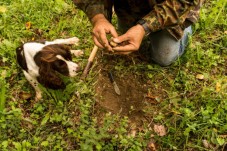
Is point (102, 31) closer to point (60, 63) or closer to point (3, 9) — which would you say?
point (60, 63)

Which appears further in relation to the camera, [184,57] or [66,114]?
[184,57]

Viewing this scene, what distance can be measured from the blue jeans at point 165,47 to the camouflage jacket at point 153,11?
0.54 ft

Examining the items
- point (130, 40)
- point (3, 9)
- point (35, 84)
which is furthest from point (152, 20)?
point (3, 9)

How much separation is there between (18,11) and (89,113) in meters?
1.57

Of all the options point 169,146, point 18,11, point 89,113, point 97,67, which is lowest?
point 169,146

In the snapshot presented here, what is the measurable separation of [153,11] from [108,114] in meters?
0.94

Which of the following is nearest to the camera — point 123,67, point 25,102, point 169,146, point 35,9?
point 169,146

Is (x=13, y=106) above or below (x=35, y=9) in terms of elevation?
below

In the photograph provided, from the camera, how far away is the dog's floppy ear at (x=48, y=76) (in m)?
2.63

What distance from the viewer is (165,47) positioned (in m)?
3.20

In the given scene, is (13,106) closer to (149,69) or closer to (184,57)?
(149,69)

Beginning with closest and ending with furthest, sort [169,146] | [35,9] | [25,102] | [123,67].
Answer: [169,146]
[25,102]
[123,67]
[35,9]

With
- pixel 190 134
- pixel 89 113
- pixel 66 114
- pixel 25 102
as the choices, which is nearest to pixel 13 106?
pixel 25 102

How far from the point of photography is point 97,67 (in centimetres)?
329
